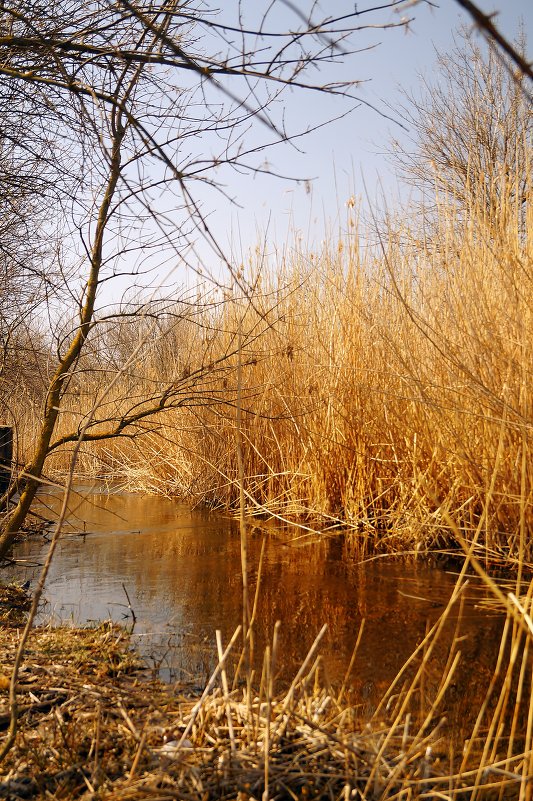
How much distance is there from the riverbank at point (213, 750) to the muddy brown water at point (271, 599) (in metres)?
0.25

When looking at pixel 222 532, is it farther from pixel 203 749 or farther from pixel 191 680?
pixel 203 749

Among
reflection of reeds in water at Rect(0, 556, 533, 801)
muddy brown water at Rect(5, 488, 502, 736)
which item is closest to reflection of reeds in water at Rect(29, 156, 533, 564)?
muddy brown water at Rect(5, 488, 502, 736)

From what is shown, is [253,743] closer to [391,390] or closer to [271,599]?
[271,599]

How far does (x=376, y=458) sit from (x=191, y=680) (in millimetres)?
1967

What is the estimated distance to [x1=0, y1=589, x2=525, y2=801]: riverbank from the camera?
117 centimetres

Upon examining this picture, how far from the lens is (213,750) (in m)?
1.24

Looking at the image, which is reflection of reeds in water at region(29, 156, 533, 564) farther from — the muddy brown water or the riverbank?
the riverbank

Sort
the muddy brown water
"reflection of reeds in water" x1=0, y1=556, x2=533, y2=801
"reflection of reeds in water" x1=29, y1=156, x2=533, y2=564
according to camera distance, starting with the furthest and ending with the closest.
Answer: "reflection of reeds in water" x1=29, y1=156, x2=533, y2=564, the muddy brown water, "reflection of reeds in water" x1=0, y1=556, x2=533, y2=801

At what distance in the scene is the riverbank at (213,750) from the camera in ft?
3.84

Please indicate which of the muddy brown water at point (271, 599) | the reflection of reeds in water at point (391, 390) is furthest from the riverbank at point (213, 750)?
the reflection of reeds in water at point (391, 390)

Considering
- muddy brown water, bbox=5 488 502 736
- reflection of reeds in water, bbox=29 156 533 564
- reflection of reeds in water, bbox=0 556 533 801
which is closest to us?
reflection of reeds in water, bbox=0 556 533 801

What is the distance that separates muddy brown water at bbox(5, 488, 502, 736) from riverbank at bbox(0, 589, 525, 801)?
0.83ft

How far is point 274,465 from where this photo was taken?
4816mm

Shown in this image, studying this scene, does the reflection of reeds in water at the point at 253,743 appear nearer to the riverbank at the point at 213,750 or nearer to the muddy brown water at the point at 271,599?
the riverbank at the point at 213,750
